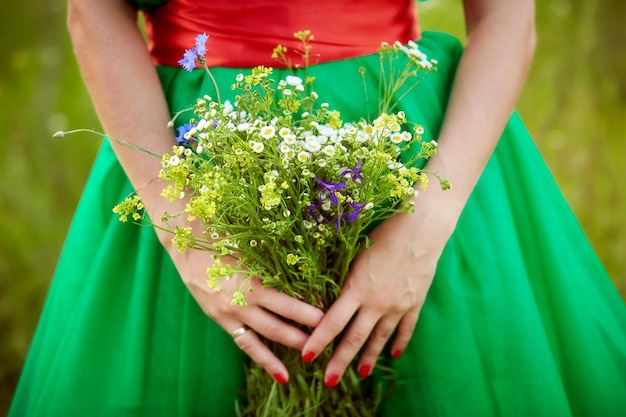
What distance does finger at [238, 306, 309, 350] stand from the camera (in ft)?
3.13

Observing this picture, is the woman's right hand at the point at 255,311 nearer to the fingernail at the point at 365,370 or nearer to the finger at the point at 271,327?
the finger at the point at 271,327

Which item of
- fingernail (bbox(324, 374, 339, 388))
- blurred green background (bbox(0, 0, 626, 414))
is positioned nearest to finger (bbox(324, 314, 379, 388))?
fingernail (bbox(324, 374, 339, 388))

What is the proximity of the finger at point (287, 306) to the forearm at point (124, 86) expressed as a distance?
232 mm

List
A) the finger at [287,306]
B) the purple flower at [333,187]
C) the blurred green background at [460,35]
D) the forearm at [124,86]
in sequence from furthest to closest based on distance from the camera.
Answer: the blurred green background at [460,35], the forearm at [124,86], the finger at [287,306], the purple flower at [333,187]

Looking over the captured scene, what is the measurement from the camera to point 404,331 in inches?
39.8

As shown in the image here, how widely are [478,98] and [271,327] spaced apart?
0.52m

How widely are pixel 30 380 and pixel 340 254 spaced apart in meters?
0.77

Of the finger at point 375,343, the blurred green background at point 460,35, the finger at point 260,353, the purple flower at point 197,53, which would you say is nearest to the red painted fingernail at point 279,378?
the finger at point 260,353

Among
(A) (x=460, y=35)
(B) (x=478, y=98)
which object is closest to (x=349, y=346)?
(B) (x=478, y=98)

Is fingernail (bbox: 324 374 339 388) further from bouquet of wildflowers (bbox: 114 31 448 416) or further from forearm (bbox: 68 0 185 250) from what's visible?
forearm (bbox: 68 0 185 250)

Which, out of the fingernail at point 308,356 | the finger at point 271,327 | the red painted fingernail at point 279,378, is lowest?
the red painted fingernail at point 279,378

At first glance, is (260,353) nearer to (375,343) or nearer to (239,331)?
(239,331)

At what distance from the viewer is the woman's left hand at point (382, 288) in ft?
3.08

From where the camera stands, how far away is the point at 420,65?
0.89 metres
